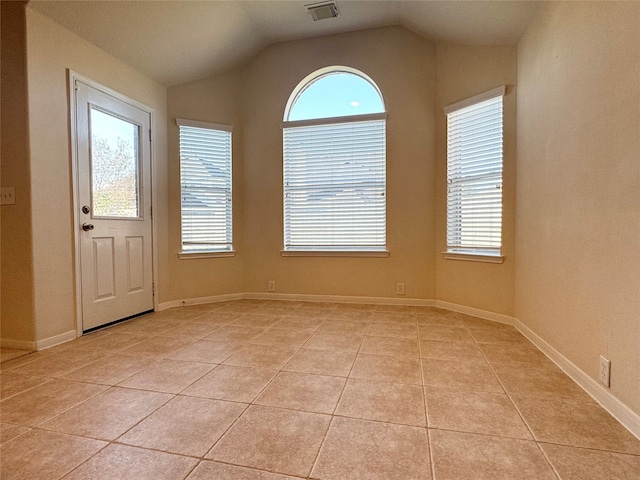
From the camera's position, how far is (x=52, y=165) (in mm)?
2475

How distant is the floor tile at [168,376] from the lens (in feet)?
5.91

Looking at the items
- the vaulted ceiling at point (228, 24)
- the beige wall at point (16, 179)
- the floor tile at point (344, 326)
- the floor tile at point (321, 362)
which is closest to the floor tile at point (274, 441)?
the floor tile at point (321, 362)

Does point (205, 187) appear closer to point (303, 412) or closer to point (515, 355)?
point (303, 412)

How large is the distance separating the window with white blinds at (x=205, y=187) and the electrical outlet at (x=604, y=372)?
11.6 feet

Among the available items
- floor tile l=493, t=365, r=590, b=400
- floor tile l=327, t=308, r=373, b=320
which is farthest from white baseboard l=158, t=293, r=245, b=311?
floor tile l=493, t=365, r=590, b=400

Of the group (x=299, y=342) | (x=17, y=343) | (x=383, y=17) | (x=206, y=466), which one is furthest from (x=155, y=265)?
(x=383, y=17)

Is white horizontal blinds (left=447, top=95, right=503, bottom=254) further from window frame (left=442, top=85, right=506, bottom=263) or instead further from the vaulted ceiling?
the vaulted ceiling

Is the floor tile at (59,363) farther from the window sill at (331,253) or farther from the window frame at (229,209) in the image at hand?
the window sill at (331,253)

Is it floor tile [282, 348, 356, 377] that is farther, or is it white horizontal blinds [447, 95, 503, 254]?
white horizontal blinds [447, 95, 503, 254]

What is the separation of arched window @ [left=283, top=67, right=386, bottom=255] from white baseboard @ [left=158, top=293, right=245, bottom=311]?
2.94ft

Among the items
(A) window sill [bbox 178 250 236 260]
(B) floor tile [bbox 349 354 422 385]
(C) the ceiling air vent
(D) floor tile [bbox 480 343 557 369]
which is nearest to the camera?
(B) floor tile [bbox 349 354 422 385]

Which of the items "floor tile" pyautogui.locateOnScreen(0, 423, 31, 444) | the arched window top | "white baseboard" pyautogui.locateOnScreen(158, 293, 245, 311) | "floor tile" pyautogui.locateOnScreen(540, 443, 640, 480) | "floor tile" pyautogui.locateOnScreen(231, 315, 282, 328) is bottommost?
"floor tile" pyautogui.locateOnScreen(231, 315, 282, 328)

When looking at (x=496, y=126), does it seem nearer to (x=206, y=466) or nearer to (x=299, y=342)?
(x=299, y=342)

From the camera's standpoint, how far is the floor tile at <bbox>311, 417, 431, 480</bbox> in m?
1.15
